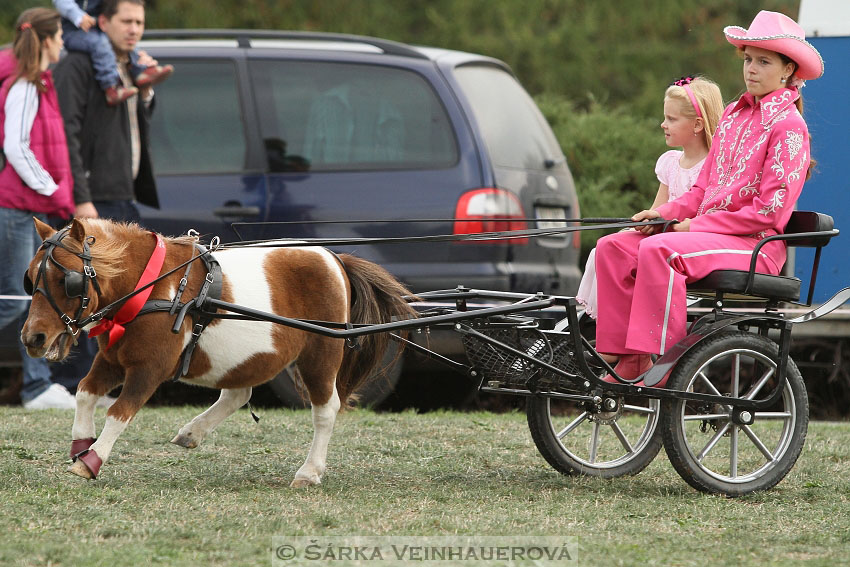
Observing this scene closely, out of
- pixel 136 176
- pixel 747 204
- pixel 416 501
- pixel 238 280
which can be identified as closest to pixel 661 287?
pixel 747 204

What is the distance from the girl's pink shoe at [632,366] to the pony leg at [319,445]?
3.88ft

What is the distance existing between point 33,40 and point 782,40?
14.0 feet

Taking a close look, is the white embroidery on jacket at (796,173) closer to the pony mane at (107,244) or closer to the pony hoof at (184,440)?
the pony mane at (107,244)

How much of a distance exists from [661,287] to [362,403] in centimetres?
348

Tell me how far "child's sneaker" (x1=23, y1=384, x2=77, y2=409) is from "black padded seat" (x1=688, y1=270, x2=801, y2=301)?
4.04m

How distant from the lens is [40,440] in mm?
6086

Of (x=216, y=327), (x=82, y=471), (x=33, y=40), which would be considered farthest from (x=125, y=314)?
(x=33, y=40)

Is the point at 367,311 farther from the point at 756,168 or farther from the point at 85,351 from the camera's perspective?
the point at 85,351

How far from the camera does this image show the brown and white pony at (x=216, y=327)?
4.68 m

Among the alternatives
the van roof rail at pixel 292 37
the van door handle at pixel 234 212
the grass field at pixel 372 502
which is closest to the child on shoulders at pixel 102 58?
the van roof rail at pixel 292 37

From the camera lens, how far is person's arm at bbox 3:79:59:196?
23.1ft

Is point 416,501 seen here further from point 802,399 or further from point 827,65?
point 827,65

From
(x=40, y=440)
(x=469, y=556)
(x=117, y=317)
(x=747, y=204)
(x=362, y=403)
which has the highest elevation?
(x=747, y=204)

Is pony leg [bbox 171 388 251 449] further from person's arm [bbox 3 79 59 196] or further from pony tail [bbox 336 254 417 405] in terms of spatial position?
person's arm [bbox 3 79 59 196]
